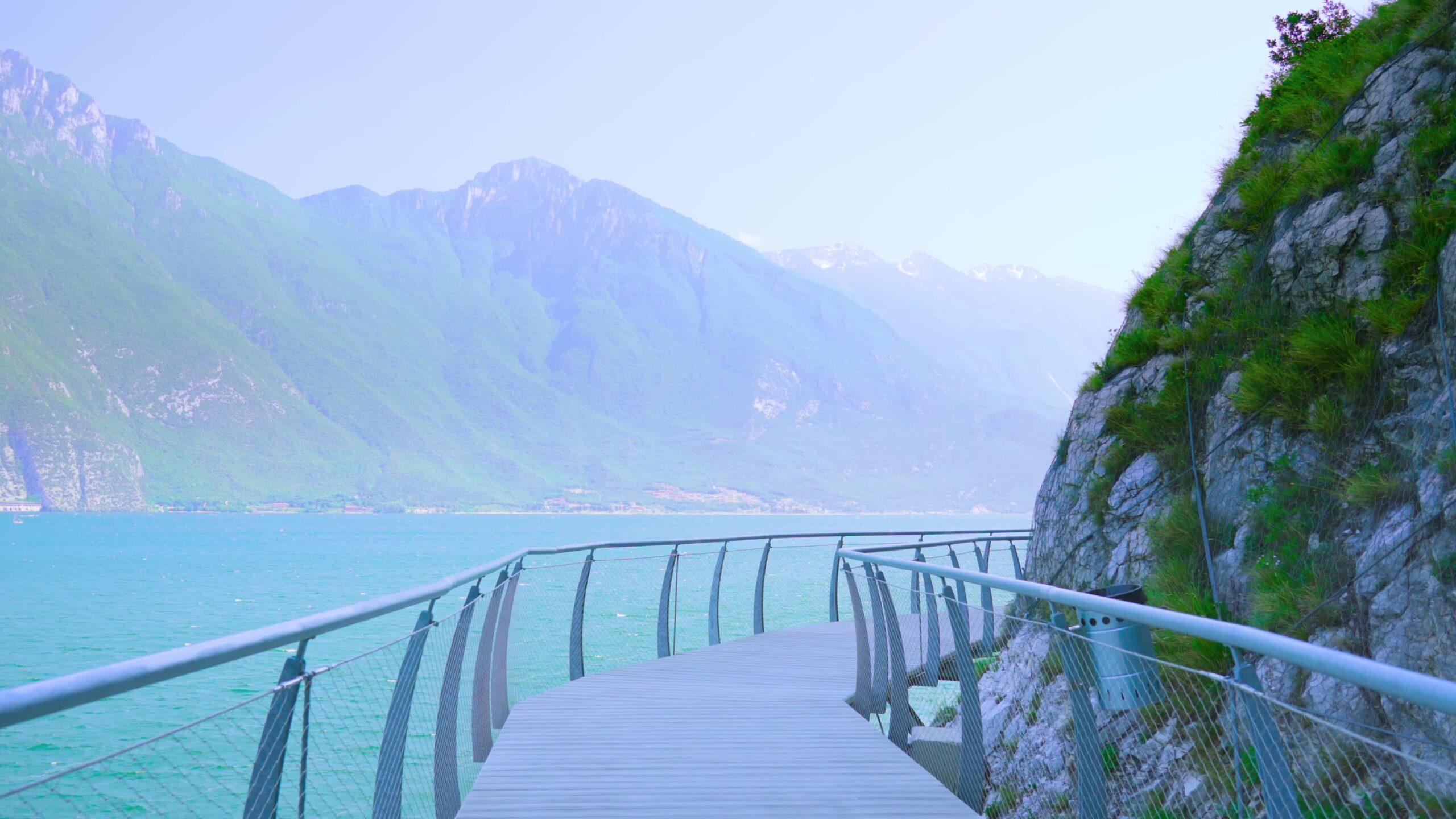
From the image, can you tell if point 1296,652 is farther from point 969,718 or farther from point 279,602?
point 279,602

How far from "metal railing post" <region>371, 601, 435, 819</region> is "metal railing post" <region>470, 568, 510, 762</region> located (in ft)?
6.51

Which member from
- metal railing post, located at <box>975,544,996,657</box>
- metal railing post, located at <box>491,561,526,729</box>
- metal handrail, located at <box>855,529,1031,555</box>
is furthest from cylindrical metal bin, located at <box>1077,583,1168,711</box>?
metal railing post, located at <box>491,561,526,729</box>

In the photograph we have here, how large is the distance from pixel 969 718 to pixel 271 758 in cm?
310

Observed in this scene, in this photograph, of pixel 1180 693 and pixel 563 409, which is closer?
pixel 1180 693

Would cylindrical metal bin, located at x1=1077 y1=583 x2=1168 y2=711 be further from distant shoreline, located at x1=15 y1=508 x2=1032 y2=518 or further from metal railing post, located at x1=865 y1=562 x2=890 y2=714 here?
distant shoreline, located at x1=15 y1=508 x2=1032 y2=518

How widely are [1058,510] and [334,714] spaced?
7807mm

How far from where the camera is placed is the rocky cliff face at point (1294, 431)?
4.89m

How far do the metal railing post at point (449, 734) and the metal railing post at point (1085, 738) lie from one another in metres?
2.37

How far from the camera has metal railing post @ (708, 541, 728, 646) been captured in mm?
10758

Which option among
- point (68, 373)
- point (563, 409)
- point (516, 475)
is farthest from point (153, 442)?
point (563, 409)

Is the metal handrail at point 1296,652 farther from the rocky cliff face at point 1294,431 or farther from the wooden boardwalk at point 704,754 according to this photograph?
the wooden boardwalk at point 704,754

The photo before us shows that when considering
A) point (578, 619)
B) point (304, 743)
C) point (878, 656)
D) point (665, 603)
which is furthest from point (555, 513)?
point (304, 743)

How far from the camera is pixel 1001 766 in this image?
6098mm

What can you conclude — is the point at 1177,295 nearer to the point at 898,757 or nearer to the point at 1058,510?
the point at 1058,510
